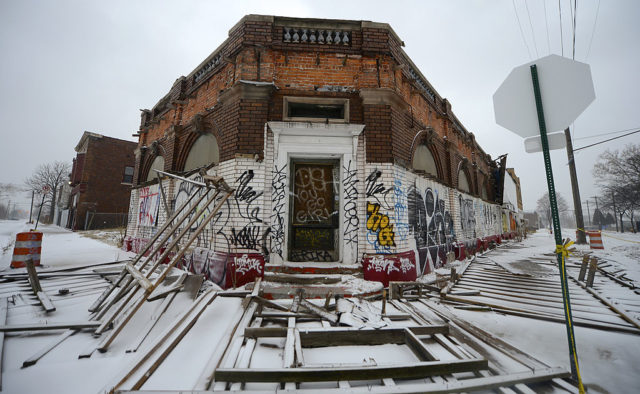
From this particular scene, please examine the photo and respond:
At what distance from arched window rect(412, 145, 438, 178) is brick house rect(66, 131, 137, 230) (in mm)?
22534

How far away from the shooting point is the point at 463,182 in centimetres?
1070

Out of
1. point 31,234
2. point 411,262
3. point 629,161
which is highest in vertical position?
point 629,161

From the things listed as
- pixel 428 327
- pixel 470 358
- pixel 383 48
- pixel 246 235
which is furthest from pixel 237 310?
pixel 383 48

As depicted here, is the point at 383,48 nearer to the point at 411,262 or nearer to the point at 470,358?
the point at 411,262

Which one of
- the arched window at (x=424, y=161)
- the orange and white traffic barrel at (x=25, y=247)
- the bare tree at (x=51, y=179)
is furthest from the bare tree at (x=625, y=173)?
the bare tree at (x=51, y=179)

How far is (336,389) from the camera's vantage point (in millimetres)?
1860

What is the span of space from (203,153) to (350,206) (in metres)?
4.29

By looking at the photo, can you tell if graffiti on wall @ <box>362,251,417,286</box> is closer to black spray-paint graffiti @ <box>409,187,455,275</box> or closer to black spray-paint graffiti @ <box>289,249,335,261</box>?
black spray-paint graffiti @ <box>289,249,335,261</box>

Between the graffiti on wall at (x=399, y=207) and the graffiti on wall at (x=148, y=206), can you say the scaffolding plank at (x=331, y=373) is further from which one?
the graffiti on wall at (x=148, y=206)

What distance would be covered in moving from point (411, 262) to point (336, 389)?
3.79 m

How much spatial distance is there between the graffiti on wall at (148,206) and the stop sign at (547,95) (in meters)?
8.72

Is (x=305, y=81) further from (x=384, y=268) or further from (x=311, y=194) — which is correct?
(x=384, y=268)

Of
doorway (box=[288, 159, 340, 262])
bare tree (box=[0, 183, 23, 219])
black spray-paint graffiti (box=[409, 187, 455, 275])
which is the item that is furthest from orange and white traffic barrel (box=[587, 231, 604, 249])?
bare tree (box=[0, 183, 23, 219])

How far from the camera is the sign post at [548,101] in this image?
7.06 ft
